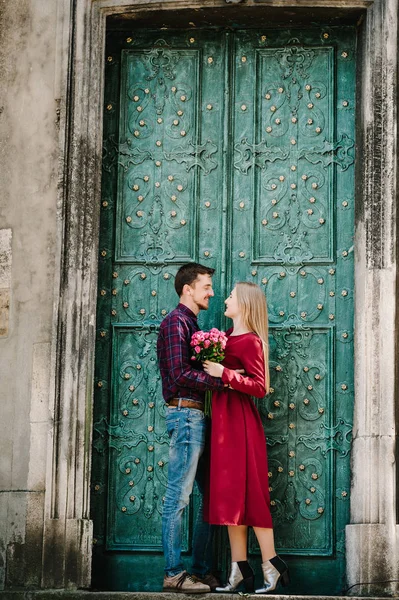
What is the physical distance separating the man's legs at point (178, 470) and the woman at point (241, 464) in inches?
4.4

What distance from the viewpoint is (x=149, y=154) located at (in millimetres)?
9102

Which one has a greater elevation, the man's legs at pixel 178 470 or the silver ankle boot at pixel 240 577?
the man's legs at pixel 178 470

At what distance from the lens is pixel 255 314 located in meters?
8.33

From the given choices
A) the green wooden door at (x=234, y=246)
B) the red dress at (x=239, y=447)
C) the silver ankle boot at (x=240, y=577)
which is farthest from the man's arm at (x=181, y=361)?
the silver ankle boot at (x=240, y=577)

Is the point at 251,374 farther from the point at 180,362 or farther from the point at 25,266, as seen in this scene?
the point at 25,266

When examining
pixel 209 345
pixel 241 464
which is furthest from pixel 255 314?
pixel 241 464

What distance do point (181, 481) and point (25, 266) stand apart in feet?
6.29

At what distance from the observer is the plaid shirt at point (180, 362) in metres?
8.02

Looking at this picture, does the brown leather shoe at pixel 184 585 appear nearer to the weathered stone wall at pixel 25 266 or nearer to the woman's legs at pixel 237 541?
the woman's legs at pixel 237 541

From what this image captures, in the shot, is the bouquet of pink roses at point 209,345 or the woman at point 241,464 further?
the bouquet of pink roses at point 209,345

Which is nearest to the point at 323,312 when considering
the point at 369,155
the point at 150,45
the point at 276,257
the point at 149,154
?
the point at 276,257

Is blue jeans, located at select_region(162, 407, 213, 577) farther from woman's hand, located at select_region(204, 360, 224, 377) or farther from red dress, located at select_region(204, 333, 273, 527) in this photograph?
woman's hand, located at select_region(204, 360, 224, 377)

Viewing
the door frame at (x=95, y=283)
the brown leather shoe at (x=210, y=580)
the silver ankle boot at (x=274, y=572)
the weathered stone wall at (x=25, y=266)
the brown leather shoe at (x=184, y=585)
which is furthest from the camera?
the weathered stone wall at (x=25, y=266)

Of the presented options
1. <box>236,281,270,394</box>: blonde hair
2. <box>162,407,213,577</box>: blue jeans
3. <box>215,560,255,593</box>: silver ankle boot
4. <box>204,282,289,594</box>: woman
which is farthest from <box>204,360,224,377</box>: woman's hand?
<box>215,560,255,593</box>: silver ankle boot
